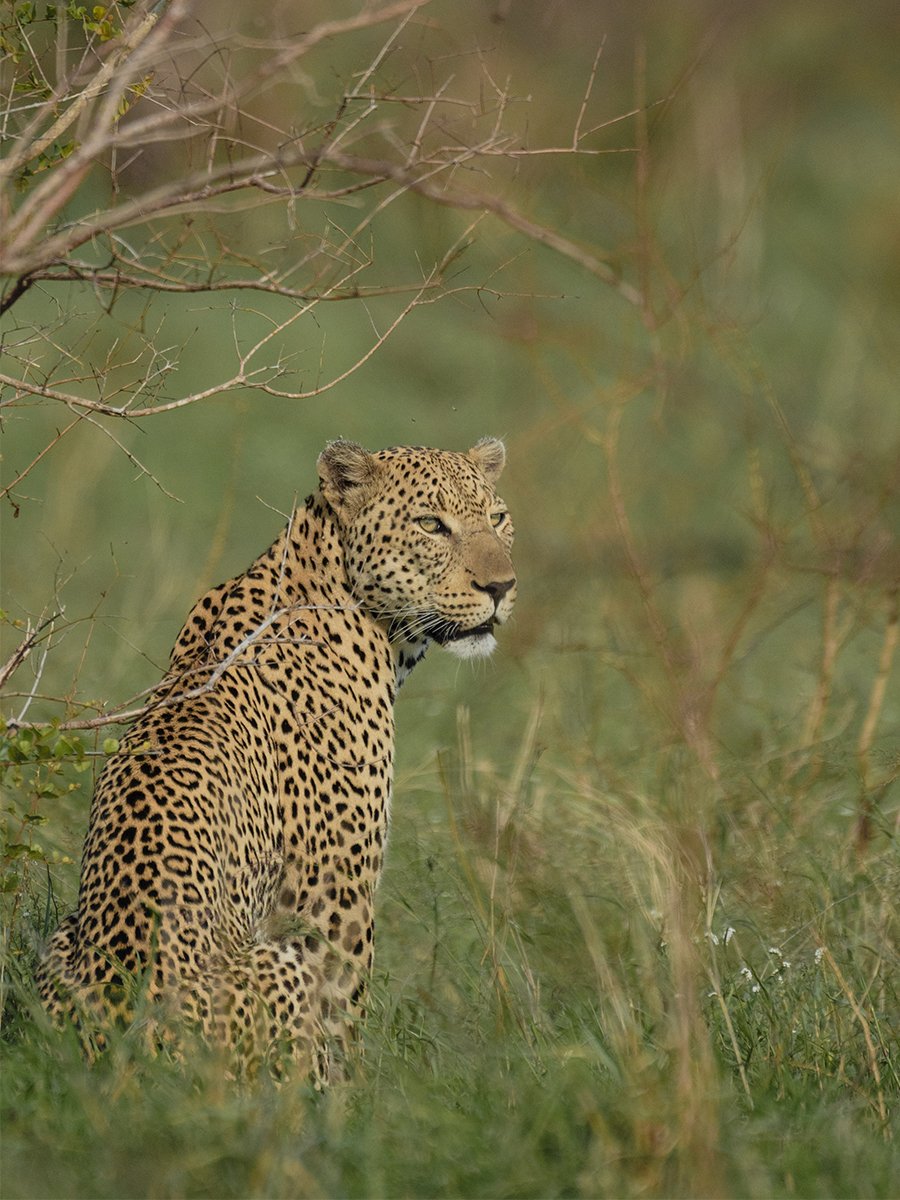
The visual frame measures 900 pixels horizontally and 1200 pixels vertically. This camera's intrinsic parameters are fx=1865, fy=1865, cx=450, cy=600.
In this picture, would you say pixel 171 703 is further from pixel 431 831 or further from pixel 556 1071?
pixel 431 831

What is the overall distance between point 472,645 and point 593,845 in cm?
162

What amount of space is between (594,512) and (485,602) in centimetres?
500

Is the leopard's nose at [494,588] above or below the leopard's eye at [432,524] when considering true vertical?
below

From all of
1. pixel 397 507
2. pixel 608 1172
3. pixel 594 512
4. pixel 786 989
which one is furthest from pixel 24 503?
pixel 608 1172

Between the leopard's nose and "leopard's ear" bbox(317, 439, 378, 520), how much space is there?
0.43 metres

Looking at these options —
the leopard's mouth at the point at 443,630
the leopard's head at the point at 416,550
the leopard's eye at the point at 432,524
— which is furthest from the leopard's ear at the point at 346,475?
the leopard's mouth at the point at 443,630

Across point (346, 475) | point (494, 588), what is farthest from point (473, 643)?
point (346, 475)

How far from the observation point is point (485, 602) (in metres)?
5.34

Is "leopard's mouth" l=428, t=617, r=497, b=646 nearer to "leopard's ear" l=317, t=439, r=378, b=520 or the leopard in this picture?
the leopard

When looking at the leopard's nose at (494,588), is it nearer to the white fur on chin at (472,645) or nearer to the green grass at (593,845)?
the white fur on chin at (472,645)

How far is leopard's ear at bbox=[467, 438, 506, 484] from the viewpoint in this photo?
231 inches

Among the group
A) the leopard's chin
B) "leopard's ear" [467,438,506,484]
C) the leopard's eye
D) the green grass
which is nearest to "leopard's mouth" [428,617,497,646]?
the leopard's chin

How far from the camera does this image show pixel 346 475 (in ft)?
17.8

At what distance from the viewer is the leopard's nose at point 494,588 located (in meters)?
5.34
